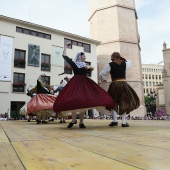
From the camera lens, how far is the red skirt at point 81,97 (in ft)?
11.7

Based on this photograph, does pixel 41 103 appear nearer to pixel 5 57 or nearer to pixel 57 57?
pixel 5 57

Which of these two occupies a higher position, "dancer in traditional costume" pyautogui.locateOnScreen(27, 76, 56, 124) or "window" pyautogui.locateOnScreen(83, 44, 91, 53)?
"window" pyautogui.locateOnScreen(83, 44, 91, 53)

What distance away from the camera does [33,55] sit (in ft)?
68.0

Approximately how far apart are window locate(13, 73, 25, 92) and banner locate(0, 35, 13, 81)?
759 millimetres

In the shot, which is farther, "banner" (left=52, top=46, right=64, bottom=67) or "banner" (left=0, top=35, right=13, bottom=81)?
"banner" (left=52, top=46, right=64, bottom=67)

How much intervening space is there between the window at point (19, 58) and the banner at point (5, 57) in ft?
2.14

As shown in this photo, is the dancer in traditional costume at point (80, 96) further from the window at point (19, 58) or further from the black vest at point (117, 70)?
the window at point (19, 58)

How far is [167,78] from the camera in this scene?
35.7 metres

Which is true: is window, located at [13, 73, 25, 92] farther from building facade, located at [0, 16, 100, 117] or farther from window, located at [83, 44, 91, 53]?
window, located at [83, 44, 91, 53]

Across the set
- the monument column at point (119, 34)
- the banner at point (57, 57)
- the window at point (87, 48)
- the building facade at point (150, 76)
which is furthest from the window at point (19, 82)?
the building facade at point (150, 76)

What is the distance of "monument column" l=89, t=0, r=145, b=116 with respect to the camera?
26.0m

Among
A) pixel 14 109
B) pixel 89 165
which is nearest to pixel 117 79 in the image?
pixel 89 165

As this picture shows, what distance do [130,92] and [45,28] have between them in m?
19.5

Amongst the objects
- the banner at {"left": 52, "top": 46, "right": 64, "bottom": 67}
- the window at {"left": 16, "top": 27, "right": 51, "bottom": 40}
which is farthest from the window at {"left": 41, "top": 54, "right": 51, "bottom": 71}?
the window at {"left": 16, "top": 27, "right": 51, "bottom": 40}
